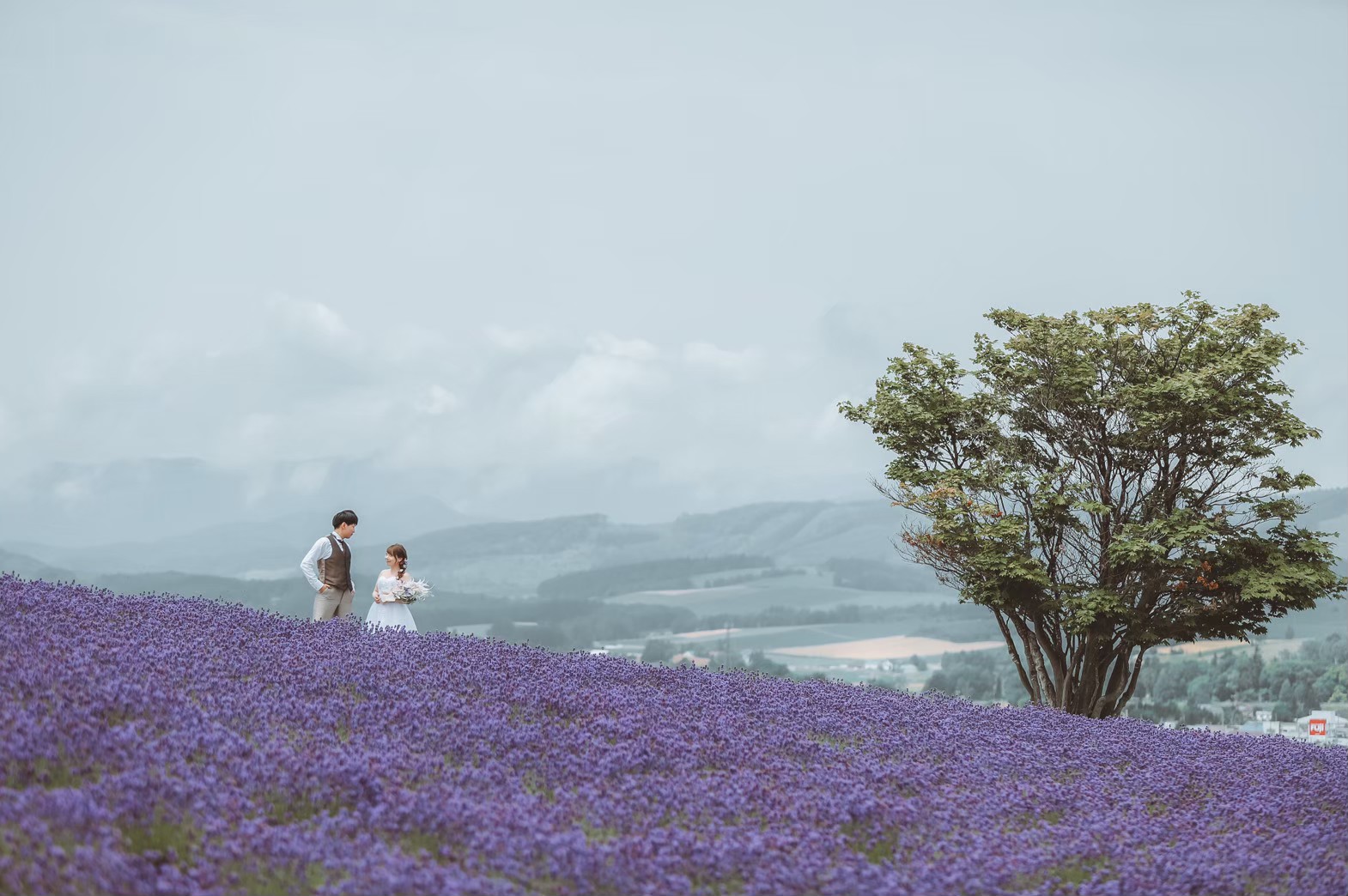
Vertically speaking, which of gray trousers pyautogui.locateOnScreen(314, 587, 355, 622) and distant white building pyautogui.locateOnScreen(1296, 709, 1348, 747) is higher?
gray trousers pyautogui.locateOnScreen(314, 587, 355, 622)

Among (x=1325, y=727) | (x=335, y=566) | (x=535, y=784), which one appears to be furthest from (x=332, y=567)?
(x=1325, y=727)

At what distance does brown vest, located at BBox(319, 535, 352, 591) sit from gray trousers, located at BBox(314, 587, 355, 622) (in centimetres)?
9

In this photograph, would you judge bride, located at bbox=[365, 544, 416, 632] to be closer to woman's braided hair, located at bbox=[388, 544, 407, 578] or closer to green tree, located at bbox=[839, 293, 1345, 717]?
woman's braided hair, located at bbox=[388, 544, 407, 578]

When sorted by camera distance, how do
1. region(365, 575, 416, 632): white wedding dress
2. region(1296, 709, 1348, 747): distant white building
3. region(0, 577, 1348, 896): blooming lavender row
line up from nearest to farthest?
region(0, 577, 1348, 896): blooming lavender row → region(365, 575, 416, 632): white wedding dress → region(1296, 709, 1348, 747): distant white building

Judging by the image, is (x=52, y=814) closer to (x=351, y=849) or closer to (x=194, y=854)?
(x=194, y=854)

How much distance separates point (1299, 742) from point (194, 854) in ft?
36.9

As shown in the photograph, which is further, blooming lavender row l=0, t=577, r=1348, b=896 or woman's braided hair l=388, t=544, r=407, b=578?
woman's braided hair l=388, t=544, r=407, b=578

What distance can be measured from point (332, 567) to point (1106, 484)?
10.4m

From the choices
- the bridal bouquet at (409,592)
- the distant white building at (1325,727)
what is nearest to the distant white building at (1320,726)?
the distant white building at (1325,727)

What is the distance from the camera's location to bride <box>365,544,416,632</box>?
12.9 metres

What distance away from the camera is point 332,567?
13.1 m

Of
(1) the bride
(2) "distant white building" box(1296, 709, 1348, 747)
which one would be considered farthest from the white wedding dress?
(2) "distant white building" box(1296, 709, 1348, 747)

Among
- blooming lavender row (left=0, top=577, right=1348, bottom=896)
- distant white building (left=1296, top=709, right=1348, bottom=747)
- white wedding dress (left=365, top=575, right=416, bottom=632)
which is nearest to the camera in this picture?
blooming lavender row (left=0, top=577, right=1348, bottom=896)

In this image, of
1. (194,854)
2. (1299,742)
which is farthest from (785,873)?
(1299,742)
